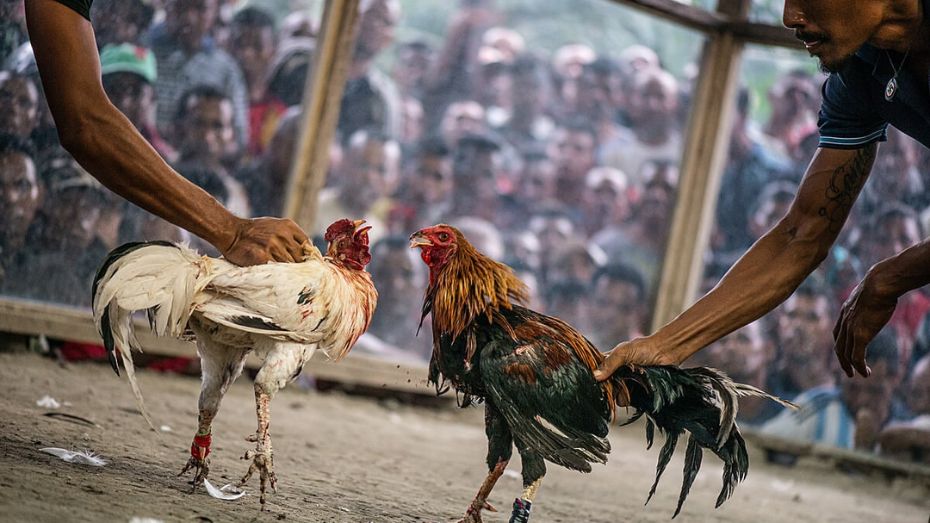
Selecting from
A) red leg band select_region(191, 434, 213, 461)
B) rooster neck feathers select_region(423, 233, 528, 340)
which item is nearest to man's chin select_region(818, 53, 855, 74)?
rooster neck feathers select_region(423, 233, 528, 340)

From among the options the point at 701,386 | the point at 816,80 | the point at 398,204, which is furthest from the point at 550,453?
the point at 816,80

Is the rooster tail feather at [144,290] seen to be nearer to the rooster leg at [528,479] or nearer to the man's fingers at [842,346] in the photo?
the rooster leg at [528,479]

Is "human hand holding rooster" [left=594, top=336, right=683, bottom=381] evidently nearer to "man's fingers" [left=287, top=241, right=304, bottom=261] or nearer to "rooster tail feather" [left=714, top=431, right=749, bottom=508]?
"rooster tail feather" [left=714, top=431, right=749, bottom=508]

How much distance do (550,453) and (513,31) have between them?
5036mm

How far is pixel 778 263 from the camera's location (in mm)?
3264

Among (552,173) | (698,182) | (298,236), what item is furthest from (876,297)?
(552,173)

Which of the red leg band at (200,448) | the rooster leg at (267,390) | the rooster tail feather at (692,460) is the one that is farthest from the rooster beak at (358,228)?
the rooster tail feather at (692,460)

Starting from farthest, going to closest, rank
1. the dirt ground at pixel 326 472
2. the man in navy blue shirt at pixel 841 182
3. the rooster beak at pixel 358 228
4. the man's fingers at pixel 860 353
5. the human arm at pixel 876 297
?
the rooster beak at pixel 358 228 → the man's fingers at pixel 860 353 → the human arm at pixel 876 297 → the dirt ground at pixel 326 472 → the man in navy blue shirt at pixel 841 182

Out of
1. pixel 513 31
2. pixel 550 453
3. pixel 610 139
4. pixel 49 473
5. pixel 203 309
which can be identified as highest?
pixel 513 31

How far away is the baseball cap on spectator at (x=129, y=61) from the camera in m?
5.67

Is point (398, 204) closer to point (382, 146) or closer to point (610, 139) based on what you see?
point (382, 146)

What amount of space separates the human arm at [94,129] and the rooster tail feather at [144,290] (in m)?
0.13

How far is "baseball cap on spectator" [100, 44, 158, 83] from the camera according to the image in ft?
18.6

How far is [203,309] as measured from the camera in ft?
9.73
